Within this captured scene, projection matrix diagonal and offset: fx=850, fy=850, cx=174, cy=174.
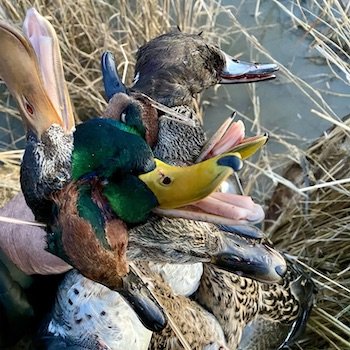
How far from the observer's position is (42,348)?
104 centimetres

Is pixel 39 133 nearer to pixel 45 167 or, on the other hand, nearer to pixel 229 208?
pixel 45 167

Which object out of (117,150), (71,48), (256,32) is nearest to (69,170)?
(117,150)

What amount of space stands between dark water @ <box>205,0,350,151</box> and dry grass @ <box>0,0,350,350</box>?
0.03m

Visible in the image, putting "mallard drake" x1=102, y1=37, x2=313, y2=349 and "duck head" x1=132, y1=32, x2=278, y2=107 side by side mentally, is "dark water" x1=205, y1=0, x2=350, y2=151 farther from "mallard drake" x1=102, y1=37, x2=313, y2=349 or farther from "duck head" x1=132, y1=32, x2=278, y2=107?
"duck head" x1=132, y1=32, x2=278, y2=107

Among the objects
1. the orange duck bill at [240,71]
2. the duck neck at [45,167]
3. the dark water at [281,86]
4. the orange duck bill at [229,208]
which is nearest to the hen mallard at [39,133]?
the duck neck at [45,167]

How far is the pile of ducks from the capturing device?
30.6 inches

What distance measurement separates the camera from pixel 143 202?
0.79 m

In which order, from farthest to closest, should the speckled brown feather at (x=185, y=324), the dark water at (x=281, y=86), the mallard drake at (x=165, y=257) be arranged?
the dark water at (x=281, y=86), the speckled brown feather at (x=185, y=324), the mallard drake at (x=165, y=257)

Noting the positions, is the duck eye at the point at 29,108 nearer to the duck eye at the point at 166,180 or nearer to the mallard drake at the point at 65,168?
the mallard drake at the point at 65,168

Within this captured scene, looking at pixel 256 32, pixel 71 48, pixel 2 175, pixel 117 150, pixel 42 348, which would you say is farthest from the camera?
pixel 256 32

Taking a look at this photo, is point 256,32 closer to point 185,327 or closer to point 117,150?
point 185,327

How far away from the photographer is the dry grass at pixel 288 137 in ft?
5.04

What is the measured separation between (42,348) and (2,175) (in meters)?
0.64

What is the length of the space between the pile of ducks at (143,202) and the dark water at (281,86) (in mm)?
743
